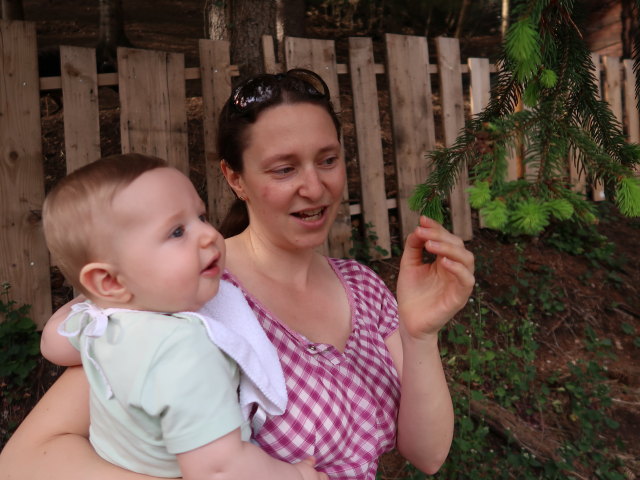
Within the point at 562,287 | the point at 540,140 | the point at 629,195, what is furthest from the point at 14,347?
the point at 562,287

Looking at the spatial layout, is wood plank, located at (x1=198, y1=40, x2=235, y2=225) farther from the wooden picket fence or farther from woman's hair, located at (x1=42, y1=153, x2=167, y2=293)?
woman's hair, located at (x1=42, y1=153, x2=167, y2=293)

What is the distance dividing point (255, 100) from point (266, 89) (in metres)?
0.05

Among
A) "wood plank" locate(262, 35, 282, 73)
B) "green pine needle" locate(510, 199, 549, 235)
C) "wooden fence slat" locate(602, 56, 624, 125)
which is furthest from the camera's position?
"wooden fence slat" locate(602, 56, 624, 125)

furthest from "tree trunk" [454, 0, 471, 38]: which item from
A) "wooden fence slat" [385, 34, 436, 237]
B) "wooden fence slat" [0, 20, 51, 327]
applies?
"wooden fence slat" [0, 20, 51, 327]

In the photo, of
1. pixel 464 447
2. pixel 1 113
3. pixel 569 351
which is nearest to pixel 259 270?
pixel 464 447

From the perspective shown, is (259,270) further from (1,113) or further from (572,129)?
(1,113)

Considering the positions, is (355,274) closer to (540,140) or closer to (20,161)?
(540,140)

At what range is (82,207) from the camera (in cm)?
131

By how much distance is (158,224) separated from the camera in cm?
131

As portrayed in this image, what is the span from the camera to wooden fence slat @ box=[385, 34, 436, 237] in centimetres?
499

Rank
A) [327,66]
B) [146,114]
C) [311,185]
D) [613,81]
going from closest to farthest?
1. [311,185]
2. [146,114]
3. [327,66]
4. [613,81]

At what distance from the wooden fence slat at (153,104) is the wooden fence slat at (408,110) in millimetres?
1877

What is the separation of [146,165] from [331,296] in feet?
2.89

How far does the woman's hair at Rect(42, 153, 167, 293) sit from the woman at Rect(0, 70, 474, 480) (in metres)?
0.39
